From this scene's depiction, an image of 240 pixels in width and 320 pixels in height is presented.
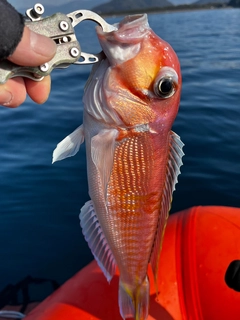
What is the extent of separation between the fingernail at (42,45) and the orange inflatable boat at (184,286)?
4.87 ft

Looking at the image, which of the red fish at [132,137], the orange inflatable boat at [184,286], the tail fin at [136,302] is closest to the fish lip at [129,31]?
the red fish at [132,137]

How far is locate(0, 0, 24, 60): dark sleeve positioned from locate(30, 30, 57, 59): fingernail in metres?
0.07

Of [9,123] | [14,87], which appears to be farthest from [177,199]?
[9,123]

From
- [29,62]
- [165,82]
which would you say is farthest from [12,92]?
[165,82]

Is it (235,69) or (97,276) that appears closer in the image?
(97,276)

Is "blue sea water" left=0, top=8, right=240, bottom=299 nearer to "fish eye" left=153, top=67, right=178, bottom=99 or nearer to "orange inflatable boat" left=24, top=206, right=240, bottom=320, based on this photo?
"orange inflatable boat" left=24, top=206, right=240, bottom=320

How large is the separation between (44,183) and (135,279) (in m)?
2.36

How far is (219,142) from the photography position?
4.78 metres

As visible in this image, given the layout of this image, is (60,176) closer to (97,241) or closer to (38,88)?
(97,241)

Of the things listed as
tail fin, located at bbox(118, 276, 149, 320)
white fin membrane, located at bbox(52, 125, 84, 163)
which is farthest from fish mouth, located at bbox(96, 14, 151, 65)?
tail fin, located at bbox(118, 276, 149, 320)

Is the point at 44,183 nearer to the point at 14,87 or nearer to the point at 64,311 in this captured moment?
the point at 64,311

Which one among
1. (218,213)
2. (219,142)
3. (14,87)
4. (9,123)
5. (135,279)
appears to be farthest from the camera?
(9,123)

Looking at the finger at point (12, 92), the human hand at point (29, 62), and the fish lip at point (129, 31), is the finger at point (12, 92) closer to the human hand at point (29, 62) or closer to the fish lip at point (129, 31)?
the human hand at point (29, 62)

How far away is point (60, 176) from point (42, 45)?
2900 millimetres
